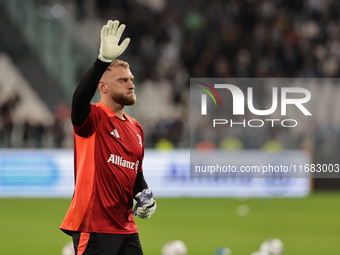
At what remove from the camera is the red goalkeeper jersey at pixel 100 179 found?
195 inches

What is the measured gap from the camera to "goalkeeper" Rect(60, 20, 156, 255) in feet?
16.2

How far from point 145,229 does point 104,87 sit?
282 inches

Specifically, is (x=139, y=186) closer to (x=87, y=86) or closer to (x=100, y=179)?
(x=100, y=179)

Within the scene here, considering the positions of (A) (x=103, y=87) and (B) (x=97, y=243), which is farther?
(A) (x=103, y=87)

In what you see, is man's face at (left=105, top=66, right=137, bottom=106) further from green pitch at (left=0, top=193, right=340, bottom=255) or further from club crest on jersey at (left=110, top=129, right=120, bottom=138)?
green pitch at (left=0, top=193, right=340, bottom=255)

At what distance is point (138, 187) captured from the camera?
5.51 meters

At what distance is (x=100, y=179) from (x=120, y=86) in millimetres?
804

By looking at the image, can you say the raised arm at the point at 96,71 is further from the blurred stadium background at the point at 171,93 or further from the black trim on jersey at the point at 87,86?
the blurred stadium background at the point at 171,93

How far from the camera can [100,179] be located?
4.99 m

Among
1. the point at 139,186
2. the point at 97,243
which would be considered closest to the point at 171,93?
the point at 139,186

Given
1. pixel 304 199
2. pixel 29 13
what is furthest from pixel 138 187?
pixel 29 13

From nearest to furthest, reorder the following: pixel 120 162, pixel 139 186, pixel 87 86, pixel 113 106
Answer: pixel 87 86, pixel 120 162, pixel 113 106, pixel 139 186

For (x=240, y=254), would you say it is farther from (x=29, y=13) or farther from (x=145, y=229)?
(x=29, y=13)

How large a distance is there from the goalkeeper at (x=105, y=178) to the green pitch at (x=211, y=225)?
14.6 ft
